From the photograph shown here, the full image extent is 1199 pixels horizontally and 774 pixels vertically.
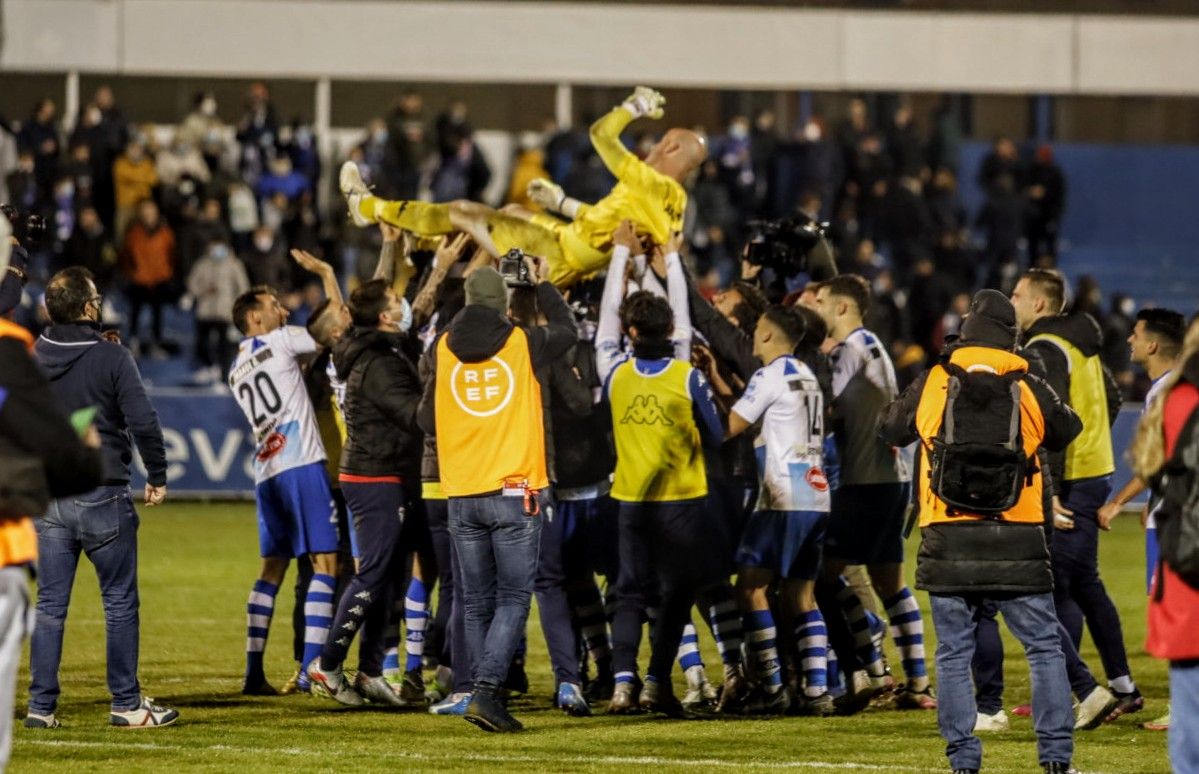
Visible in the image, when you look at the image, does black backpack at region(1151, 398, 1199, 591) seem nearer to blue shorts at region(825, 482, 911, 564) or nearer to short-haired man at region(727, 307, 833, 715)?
short-haired man at region(727, 307, 833, 715)

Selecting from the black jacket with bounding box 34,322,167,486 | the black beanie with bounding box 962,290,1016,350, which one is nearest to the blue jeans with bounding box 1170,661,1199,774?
the black beanie with bounding box 962,290,1016,350

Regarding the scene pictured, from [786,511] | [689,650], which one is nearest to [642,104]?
[786,511]

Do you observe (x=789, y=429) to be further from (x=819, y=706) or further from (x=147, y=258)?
(x=147, y=258)

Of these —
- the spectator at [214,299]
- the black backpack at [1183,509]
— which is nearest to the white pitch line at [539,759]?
the black backpack at [1183,509]

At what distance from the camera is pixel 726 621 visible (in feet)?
36.9

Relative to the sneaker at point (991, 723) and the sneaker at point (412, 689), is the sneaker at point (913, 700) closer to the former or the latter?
the sneaker at point (991, 723)

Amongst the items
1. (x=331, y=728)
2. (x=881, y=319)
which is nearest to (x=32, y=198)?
(x=881, y=319)

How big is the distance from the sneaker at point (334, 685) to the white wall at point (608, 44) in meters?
23.2

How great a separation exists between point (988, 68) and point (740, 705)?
25754 millimetres

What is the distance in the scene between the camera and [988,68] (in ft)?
115

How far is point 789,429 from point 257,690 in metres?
3.36

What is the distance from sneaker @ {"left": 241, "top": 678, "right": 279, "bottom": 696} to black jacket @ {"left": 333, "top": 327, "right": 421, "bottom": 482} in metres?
1.39

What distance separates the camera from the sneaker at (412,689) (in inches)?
444

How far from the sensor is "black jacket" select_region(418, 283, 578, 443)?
9914 millimetres
